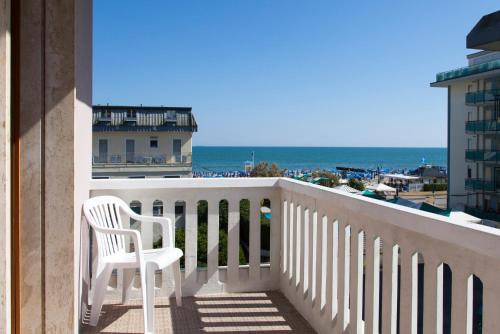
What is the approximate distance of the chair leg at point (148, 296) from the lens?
8.36 ft

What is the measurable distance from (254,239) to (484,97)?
74.2 ft

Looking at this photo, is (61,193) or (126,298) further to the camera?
(126,298)

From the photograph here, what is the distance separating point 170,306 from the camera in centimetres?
318

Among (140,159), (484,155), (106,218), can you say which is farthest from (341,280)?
(484,155)

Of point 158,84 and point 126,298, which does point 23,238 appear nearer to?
point 126,298

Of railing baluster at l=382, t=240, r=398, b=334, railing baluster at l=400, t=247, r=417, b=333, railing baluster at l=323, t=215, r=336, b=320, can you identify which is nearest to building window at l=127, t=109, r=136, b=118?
railing baluster at l=323, t=215, r=336, b=320

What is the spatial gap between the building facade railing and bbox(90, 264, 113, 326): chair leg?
9538mm

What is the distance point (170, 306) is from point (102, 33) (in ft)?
123

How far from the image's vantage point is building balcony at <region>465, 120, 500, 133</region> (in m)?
23.0

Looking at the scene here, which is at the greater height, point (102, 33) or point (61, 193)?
point (102, 33)

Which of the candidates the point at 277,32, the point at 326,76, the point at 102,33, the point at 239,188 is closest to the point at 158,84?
the point at 102,33

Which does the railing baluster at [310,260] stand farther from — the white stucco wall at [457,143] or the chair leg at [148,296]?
the white stucco wall at [457,143]

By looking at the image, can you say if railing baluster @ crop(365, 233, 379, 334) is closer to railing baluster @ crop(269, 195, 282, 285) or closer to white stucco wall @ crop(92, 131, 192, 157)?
railing baluster @ crop(269, 195, 282, 285)

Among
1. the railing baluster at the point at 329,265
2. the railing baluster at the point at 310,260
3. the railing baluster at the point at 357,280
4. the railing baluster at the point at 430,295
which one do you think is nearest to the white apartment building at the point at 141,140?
the railing baluster at the point at 310,260
